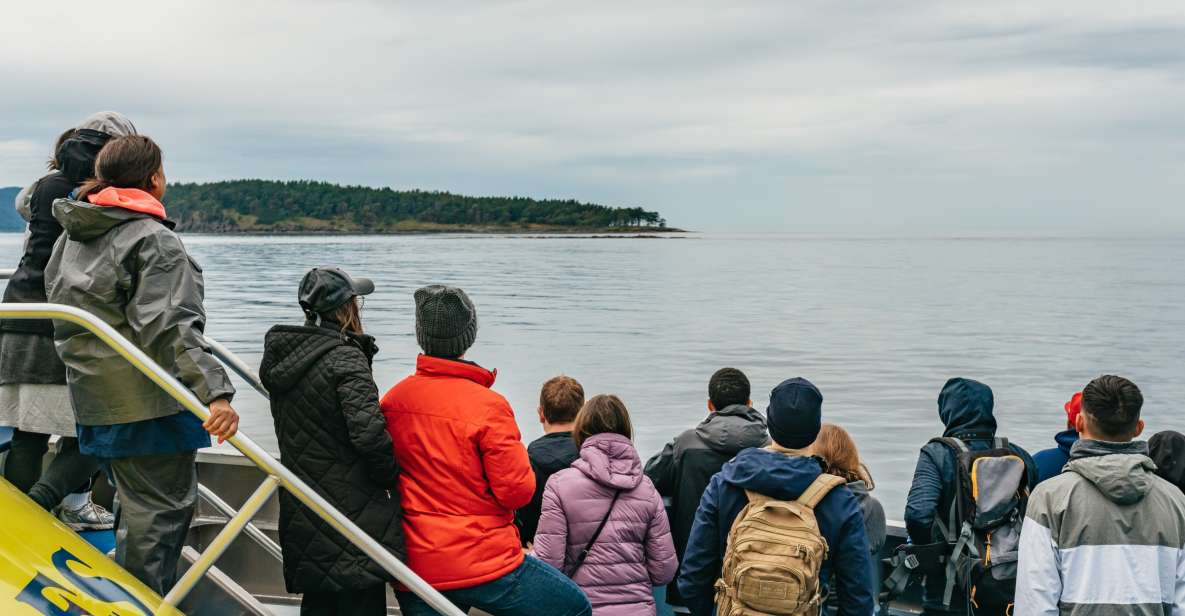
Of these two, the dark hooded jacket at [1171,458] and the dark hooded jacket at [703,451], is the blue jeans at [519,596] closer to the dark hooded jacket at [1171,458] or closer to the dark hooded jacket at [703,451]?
the dark hooded jacket at [703,451]

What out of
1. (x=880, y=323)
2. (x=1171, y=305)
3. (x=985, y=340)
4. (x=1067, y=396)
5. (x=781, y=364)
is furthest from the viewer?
(x=1171, y=305)

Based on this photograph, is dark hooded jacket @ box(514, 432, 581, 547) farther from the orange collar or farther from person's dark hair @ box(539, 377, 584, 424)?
the orange collar

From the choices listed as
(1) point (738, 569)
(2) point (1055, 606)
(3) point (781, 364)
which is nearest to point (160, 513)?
(1) point (738, 569)

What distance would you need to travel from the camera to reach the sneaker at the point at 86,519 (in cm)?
380

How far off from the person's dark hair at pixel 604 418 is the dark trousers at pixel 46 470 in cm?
162

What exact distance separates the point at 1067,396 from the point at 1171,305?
31.3 m

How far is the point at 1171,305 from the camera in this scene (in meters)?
48.8

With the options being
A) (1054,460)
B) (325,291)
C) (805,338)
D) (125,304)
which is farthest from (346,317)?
(805,338)

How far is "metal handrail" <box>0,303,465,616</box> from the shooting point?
267 centimetres

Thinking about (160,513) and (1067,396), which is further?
(1067,396)

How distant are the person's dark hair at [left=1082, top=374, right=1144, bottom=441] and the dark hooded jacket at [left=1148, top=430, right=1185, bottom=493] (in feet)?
1.94

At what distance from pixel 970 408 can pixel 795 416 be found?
117cm

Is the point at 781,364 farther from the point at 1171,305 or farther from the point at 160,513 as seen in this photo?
the point at 1171,305

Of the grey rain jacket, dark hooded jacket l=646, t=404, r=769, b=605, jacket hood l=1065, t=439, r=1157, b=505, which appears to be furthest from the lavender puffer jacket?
jacket hood l=1065, t=439, r=1157, b=505
